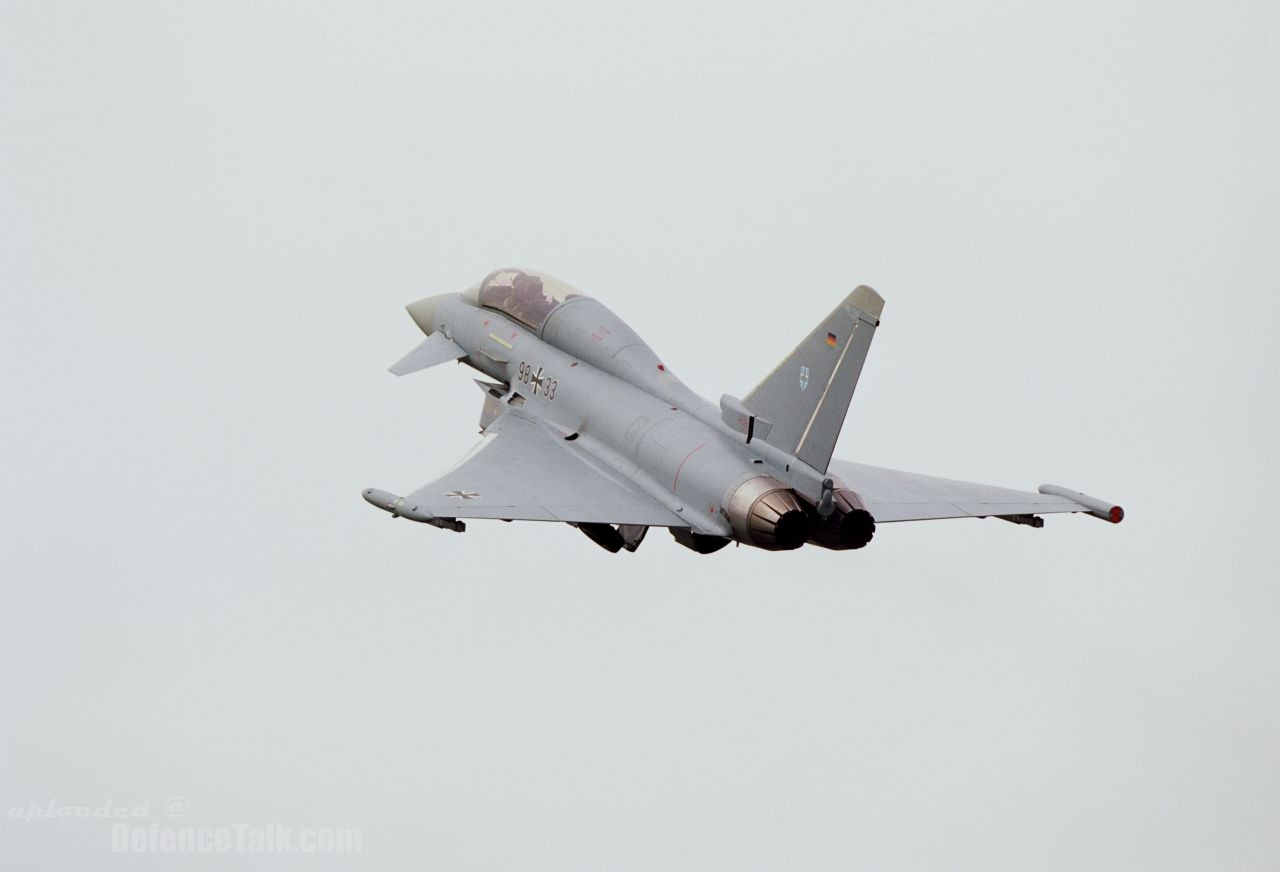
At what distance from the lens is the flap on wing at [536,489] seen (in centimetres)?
2744

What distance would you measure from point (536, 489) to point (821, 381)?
4160 millimetres

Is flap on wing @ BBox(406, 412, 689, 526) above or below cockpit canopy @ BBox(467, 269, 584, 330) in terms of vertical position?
below

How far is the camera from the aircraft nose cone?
33.7 metres

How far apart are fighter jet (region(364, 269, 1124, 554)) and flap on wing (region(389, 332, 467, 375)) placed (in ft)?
0.34

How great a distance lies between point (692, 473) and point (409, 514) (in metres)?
3.61

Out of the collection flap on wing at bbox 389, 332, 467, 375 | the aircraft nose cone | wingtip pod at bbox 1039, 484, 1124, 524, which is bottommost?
wingtip pod at bbox 1039, 484, 1124, 524

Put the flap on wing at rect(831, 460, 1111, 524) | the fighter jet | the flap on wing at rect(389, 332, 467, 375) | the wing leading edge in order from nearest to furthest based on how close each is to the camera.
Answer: the fighter jet, the wing leading edge, the flap on wing at rect(831, 460, 1111, 524), the flap on wing at rect(389, 332, 467, 375)

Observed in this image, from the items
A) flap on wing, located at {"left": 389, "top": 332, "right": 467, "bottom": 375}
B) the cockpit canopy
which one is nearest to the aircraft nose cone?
flap on wing, located at {"left": 389, "top": 332, "right": 467, "bottom": 375}

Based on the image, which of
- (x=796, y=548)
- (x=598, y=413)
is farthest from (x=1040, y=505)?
(x=598, y=413)

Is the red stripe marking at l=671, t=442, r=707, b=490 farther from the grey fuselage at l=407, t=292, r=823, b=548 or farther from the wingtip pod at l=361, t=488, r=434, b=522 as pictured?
the wingtip pod at l=361, t=488, r=434, b=522

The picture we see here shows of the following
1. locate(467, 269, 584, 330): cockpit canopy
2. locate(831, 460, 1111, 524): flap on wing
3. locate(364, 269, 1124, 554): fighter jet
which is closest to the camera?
locate(364, 269, 1124, 554): fighter jet

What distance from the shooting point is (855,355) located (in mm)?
26156

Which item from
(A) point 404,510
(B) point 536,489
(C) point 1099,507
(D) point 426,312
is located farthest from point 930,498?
(D) point 426,312

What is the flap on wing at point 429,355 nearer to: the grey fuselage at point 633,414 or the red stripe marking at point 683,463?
the grey fuselage at point 633,414
